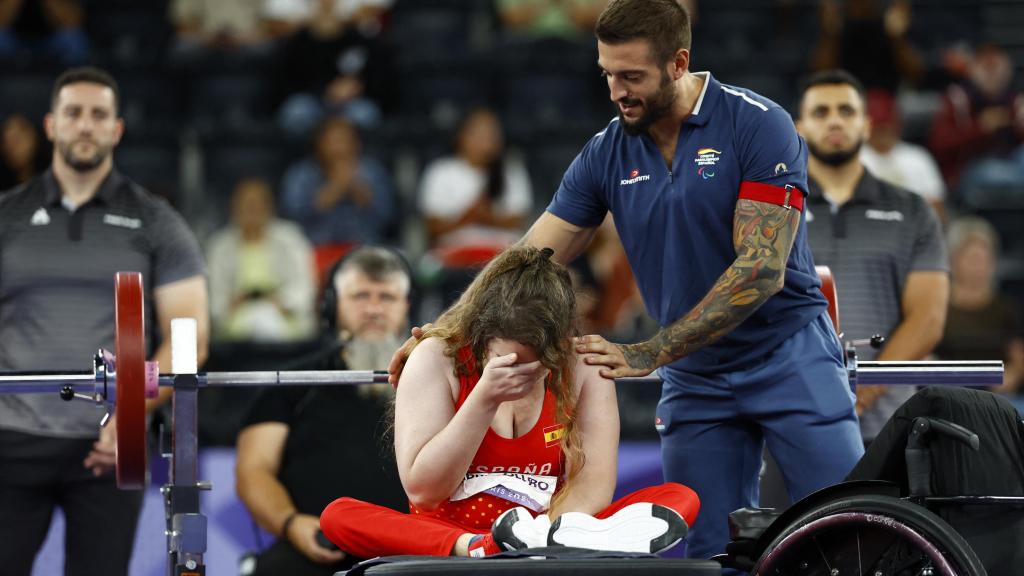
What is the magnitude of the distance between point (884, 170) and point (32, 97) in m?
5.04

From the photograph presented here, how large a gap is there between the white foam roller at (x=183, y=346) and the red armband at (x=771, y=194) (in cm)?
144

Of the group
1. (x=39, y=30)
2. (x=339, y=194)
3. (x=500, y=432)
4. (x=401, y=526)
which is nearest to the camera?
(x=401, y=526)

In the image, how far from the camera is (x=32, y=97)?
926 cm

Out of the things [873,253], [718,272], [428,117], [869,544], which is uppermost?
[428,117]

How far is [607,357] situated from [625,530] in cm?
53

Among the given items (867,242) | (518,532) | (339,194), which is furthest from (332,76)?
(518,532)

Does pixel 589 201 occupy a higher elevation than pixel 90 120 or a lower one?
lower

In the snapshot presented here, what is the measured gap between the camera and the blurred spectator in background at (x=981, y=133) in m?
9.38

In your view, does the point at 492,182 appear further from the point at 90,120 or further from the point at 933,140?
the point at 90,120

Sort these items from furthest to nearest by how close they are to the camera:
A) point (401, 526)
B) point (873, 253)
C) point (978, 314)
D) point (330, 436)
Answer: point (978, 314), point (873, 253), point (330, 436), point (401, 526)

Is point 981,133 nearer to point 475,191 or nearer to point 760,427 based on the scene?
point 475,191

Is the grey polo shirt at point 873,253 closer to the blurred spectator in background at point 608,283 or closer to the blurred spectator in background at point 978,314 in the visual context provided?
the blurred spectator in background at point 978,314

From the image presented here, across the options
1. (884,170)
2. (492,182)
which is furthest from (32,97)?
(884,170)

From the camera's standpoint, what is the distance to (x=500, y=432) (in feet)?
11.6
